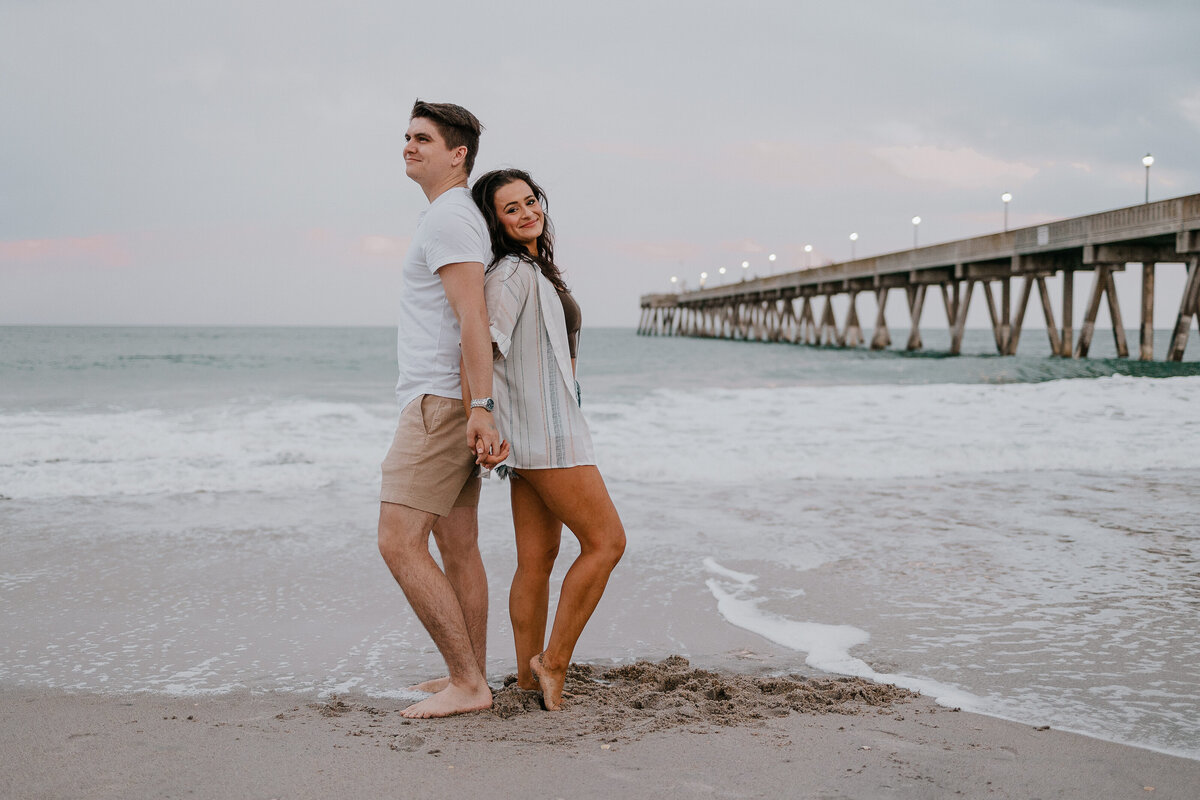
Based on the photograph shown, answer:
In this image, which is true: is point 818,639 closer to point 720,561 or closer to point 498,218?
point 720,561

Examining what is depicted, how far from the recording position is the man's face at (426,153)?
8.39ft

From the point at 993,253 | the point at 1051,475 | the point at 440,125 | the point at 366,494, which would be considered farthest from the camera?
the point at 993,253

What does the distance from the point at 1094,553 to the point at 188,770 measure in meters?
4.03


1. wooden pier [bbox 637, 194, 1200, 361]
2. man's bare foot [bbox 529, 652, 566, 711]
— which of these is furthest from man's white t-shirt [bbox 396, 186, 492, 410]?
wooden pier [bbox 637, 194, 1200, 361]

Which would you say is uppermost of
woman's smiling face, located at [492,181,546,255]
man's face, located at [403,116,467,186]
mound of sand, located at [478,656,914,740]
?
man's face, located at [403,116,467,186]

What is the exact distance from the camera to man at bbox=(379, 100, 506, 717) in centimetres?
234

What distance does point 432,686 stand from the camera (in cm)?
270

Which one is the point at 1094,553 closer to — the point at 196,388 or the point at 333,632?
the point at 333,632

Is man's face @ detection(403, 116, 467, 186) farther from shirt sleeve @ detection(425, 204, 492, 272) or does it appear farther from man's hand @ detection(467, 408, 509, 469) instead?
man's hand @ detection(467, 408, 509, 469)

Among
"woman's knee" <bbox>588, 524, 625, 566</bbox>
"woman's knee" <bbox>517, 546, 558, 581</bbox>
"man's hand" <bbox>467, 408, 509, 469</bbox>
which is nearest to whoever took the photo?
"man's hand" <bbox>467, 408, 509, 469</bbox>

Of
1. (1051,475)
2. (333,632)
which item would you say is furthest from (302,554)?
(1051,475)

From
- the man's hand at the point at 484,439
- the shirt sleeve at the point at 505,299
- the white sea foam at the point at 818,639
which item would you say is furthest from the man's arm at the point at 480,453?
the white sea foam at the point at 818,639

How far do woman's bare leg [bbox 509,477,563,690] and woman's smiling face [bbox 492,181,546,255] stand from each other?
0.69 m

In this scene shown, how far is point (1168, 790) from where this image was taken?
1.96 metres
